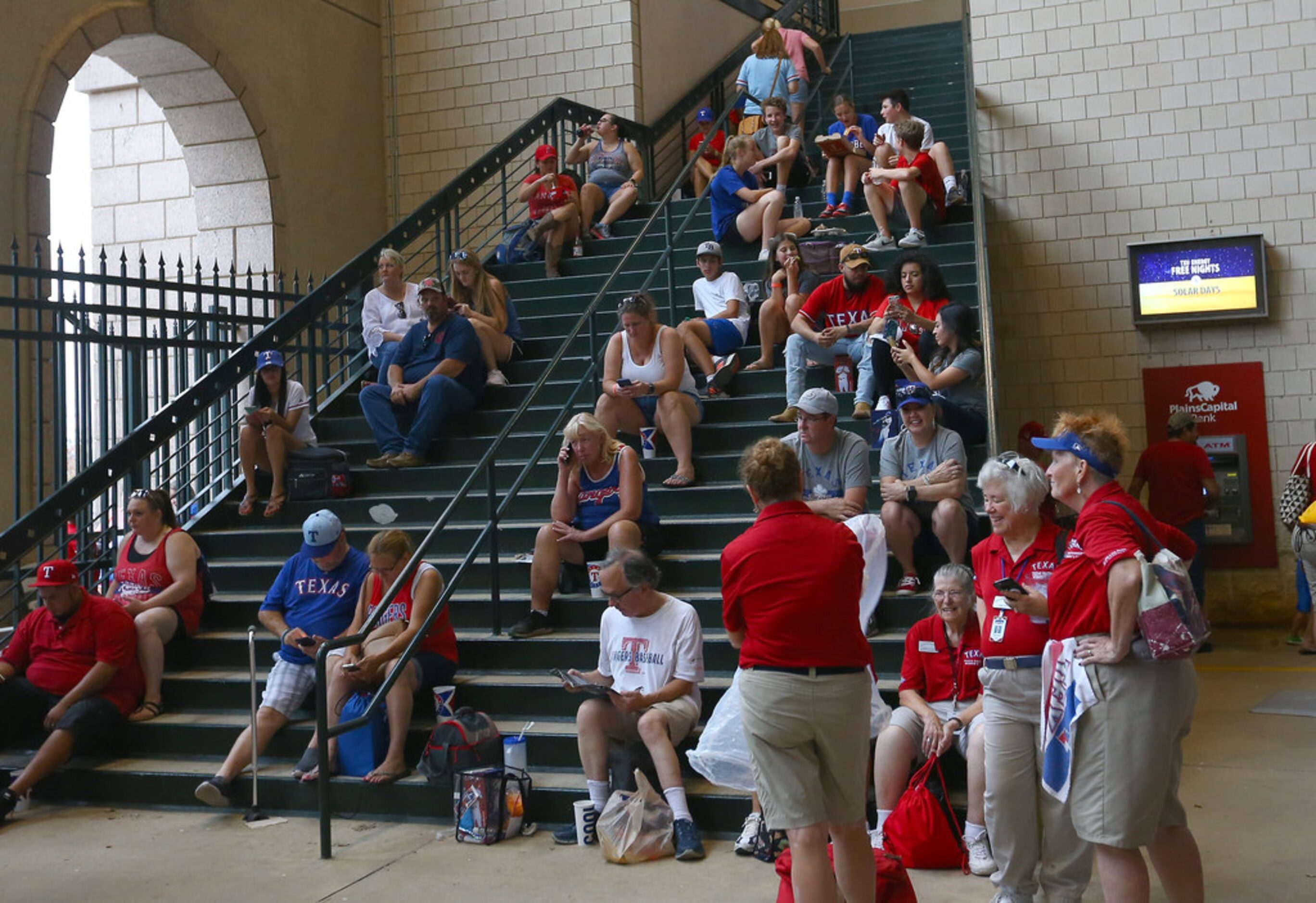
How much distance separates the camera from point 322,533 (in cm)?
734

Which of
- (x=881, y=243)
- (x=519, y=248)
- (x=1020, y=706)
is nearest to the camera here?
(x=1020, y=706)

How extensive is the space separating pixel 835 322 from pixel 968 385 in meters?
1.30

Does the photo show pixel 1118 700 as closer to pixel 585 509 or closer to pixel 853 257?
pixel 585 509

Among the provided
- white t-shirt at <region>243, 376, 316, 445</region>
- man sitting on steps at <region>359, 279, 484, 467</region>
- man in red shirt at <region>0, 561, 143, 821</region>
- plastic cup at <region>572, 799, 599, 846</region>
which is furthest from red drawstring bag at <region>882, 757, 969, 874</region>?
white t-shirt at <region>243, 376, 316, 445</region>

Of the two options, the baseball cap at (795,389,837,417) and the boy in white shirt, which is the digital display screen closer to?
the boy in white shirt

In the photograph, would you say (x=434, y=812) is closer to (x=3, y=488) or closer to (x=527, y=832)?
(x=527, y=832)

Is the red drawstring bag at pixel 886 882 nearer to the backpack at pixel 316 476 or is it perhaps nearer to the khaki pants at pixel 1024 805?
the khaki pants at pixel 1024 805

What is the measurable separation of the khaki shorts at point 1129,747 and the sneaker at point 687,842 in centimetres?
204

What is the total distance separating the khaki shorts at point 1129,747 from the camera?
4039 millimetres

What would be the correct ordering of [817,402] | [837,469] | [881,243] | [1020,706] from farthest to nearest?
[881,243]
[837,469]
[817,402]
[1020,706]

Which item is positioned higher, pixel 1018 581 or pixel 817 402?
pixel 817 402

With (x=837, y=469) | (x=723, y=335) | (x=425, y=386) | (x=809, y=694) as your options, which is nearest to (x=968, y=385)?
(x=837, y=469)

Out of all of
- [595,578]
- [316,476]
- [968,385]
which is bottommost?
[595,578]

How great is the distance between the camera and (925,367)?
26.9ft
